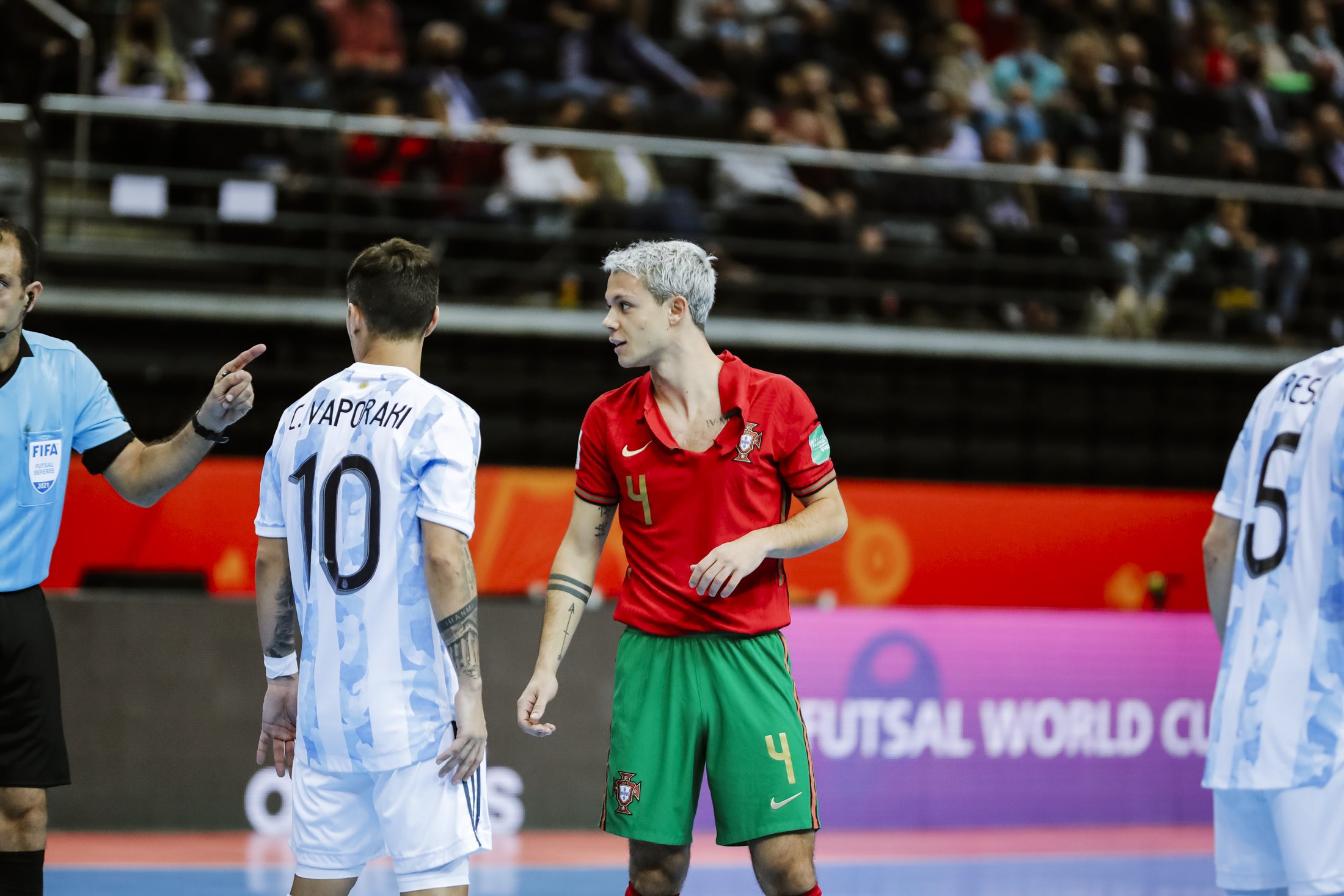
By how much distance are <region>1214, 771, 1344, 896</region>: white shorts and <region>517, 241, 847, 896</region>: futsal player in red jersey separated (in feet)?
3.43

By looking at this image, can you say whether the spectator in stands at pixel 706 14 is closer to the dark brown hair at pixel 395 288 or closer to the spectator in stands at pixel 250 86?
the spectator in stands at pixel 250 86

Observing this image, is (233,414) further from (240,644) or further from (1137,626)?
(1137,626)

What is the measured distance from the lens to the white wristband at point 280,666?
12.4ft

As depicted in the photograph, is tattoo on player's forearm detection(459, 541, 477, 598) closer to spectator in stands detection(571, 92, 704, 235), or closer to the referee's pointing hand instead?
the referee's pointing hand

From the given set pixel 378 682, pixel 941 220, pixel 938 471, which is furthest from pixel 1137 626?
pixel 378 682

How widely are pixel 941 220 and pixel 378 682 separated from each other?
8.66 meters

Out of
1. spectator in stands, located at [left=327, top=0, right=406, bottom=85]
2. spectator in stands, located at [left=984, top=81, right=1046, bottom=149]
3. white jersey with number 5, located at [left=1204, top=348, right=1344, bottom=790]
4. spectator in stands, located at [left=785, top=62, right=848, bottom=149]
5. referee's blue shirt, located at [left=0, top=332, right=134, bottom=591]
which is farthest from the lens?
spectator in stands, located at [left=984, top=81, right=1046, bottom=149]

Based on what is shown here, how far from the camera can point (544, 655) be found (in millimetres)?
3998

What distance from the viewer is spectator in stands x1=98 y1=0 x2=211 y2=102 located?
10250 millimetres

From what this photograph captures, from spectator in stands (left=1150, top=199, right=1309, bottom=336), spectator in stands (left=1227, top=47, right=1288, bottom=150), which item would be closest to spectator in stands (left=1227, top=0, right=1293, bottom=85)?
spectator in stands (left=1227, top=47, right=1288, bottom=150)

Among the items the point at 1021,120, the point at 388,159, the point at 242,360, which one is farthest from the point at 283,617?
the point at 1021,120

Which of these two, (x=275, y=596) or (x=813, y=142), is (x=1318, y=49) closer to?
(x=813, y=142)

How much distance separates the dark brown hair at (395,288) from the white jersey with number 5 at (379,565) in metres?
0.15

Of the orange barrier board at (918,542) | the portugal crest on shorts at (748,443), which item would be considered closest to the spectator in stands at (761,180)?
the orange barrier board at (918,542)
